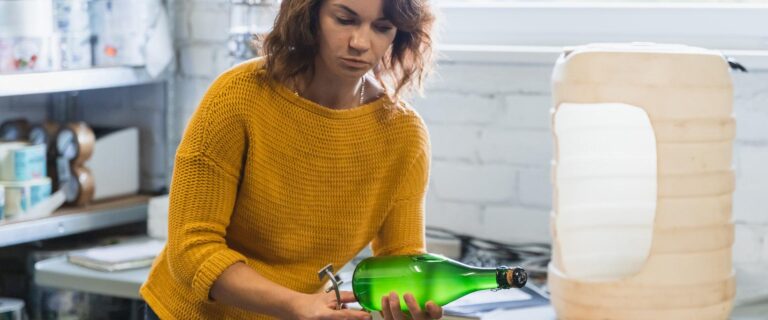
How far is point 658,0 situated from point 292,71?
0.99 meters

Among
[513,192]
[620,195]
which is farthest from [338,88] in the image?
[513,192]

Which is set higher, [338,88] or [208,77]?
[338,88]

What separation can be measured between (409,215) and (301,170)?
18 cm

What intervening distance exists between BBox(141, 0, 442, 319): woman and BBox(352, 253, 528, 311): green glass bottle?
0.04 metres

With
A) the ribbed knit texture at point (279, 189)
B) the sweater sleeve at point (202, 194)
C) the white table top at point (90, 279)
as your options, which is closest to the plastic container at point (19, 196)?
the white table top at point (90, 279)

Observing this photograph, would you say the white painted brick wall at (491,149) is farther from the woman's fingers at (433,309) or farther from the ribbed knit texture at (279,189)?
the woman's fingers at (433,309)

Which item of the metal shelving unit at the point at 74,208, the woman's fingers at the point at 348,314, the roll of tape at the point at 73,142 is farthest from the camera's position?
the roll of tape at the point at 73,142

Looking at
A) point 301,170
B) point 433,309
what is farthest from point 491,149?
point 433,309

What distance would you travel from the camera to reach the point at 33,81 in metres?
2.14

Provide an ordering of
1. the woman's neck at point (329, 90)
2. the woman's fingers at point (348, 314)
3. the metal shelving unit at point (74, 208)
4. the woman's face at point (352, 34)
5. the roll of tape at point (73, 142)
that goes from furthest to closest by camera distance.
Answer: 1. the roll of tape at point (73, 142)
2. the metal shelving unit at point (74, 208)
3. the woman's neck at point (329, 90)
4. the woman's face at point (352, 34)
5. the woman's fingers at point (348, 314)

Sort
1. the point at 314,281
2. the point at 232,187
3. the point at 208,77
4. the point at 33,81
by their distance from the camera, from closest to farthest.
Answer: the point at 232,187
the point at 314,281
the point at 33,81
the point at 208,77

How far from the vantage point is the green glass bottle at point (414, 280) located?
1416 mm

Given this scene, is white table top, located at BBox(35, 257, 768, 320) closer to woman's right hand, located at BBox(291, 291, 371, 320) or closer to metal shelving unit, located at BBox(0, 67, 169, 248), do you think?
metal shelving unit, located at BBox(0, 67, 169, 248)

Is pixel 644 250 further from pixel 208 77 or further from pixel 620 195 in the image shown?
pixel 208 77
